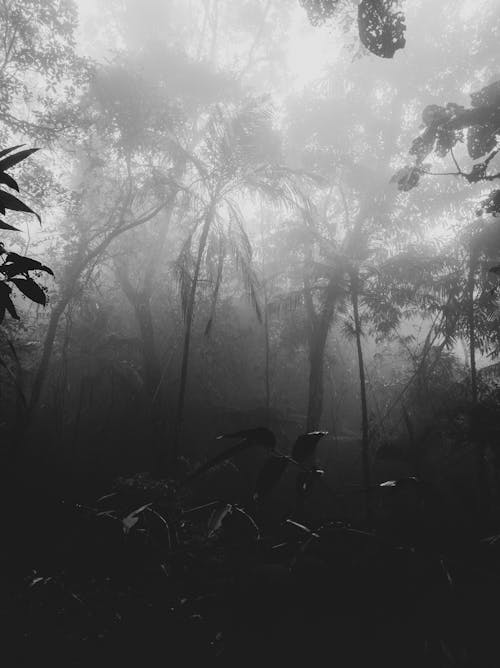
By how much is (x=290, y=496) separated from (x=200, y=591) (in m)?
8.87

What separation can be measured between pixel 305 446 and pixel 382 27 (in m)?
2.61

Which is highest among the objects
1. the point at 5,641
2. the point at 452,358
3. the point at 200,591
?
the point at 452,358

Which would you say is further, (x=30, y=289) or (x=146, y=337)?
(x=146, y=337)

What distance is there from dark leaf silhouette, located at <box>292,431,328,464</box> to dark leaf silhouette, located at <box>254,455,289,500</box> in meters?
0.04

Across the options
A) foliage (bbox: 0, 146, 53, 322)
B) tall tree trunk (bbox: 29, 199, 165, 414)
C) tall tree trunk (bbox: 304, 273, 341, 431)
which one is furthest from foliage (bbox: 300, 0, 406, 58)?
tall tree trunk (bbox: 304, 273, 341, 431)

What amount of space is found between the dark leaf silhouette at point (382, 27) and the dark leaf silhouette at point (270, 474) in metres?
2.50

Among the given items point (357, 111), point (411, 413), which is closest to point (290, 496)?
point (411, 413)

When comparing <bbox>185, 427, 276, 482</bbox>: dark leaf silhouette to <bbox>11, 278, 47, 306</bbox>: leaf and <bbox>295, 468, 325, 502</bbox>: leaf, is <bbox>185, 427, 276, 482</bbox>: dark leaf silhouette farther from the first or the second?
<bbox>11, 278, 47, 306</bbox>: leaf

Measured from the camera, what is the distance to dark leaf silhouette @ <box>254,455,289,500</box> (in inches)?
34.8

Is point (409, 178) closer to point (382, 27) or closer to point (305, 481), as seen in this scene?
point (382, 27)

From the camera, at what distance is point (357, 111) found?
13.4 m

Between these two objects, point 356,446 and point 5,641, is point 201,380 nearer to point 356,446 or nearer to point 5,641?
point 356,446

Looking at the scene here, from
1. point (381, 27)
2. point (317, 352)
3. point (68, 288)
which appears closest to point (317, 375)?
point (317, 352)

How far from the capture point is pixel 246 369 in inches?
581
